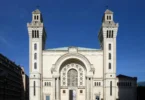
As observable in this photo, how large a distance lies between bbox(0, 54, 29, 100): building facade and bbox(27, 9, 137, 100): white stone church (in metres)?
→ 7.53

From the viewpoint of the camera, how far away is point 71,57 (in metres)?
74.4

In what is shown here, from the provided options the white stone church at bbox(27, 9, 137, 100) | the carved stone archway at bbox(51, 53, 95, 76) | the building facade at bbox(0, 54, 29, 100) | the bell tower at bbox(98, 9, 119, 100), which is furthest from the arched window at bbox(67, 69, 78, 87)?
the building facade at bbox(0, 54, 29, 100)

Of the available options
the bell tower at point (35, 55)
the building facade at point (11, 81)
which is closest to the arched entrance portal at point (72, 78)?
the bell tower at point (35, 55)

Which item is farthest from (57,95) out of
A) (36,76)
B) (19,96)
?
(19,96)

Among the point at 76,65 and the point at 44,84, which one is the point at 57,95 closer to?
the point at 44,84

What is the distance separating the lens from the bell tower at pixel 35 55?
72.2 m

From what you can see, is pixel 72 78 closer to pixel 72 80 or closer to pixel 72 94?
pixel 72 80

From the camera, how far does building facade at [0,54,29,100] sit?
7138cm

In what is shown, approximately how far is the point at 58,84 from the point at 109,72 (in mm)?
14332

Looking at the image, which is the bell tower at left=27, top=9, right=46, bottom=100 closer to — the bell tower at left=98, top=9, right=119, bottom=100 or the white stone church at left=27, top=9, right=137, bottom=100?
Result: the white stone church at left=27, top=9, right=137, bottom=100

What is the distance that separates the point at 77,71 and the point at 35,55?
12707mm

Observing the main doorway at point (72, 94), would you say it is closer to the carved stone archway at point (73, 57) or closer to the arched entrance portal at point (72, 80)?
the arched entrance portal at point (72, 80)

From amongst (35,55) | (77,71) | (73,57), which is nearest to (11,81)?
Result: (35,55)

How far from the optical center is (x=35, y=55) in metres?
74.4
